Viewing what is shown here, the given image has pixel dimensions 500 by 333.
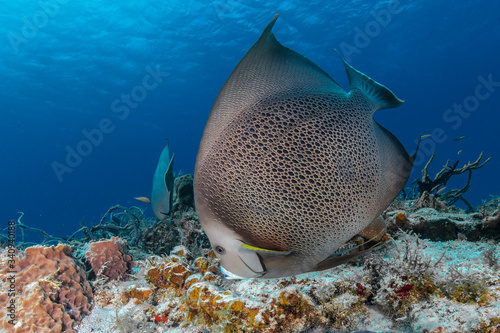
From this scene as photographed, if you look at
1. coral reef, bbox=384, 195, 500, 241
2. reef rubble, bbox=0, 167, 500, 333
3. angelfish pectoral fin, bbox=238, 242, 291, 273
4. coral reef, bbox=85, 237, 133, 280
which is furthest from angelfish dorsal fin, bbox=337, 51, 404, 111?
coral reef, bbox=85, 237, 133, 280

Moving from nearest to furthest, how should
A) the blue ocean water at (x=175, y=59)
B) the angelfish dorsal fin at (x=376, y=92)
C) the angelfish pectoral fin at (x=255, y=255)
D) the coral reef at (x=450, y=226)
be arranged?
the angelfish pectoral fin at (x=255, y=255)
the angelfish dorsal fin at (x=376, y=92)
the coral reef at (x=450, y=226)
the blue ocean water at (x=175, y=59)

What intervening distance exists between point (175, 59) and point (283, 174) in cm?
3583

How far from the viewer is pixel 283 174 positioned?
3.52 ft

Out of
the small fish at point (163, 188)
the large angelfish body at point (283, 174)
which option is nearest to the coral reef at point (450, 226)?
the large angelfish body at point (283, 174)

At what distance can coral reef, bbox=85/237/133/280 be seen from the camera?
2.90m

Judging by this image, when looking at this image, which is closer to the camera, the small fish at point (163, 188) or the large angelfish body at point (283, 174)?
the large angelfish body at point (283, 174)

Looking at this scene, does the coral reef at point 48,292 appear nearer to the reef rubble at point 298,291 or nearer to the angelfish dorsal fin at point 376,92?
the reef rubble at point 298,291

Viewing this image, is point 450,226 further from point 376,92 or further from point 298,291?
point 376,92

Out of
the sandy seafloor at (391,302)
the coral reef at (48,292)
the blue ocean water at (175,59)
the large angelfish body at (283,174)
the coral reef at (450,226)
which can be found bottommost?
the coral reef at (48,292)

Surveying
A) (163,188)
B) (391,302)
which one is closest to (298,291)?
(391,302)

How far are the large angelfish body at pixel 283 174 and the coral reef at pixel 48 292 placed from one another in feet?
6.55

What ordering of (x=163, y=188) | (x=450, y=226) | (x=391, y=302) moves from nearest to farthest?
1. (x=391, y=302)
2. (x=450, y=226)
3. (x=163, y=188)

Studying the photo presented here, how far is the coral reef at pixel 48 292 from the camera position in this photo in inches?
84.1

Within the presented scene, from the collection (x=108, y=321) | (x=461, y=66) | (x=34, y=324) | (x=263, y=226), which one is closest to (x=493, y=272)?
(x=263, y=226)
